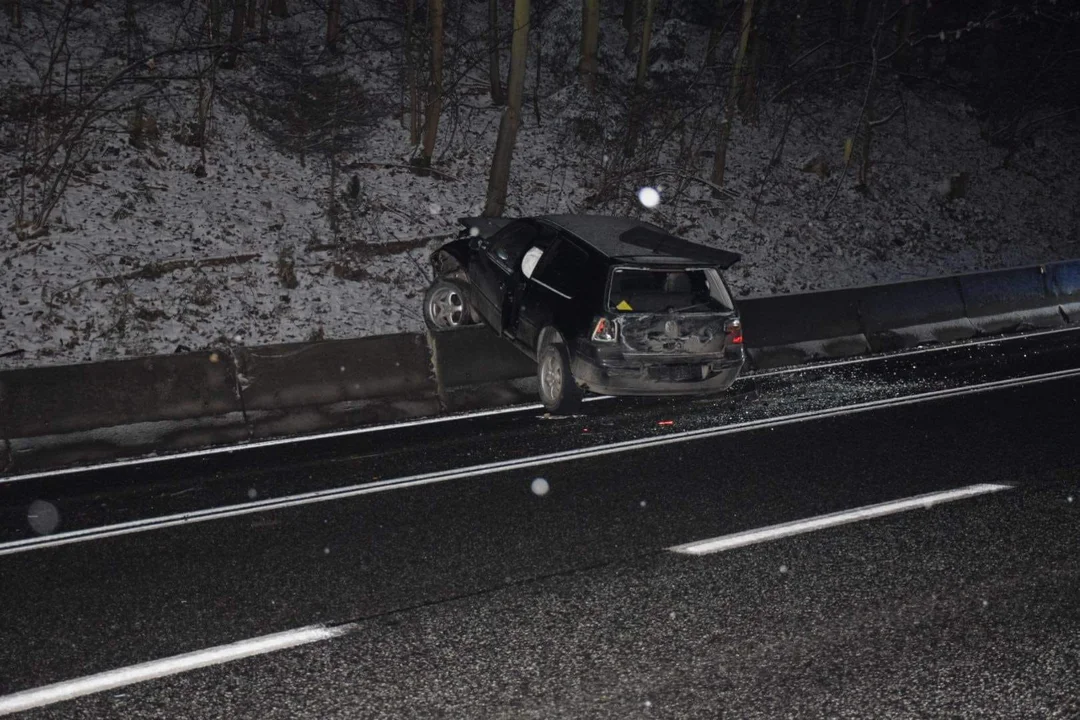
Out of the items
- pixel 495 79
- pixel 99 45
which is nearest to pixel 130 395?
pixel 99 45

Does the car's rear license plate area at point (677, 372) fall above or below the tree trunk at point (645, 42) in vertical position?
below

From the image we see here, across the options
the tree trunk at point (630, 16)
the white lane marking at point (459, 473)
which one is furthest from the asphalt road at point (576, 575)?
the tree trunk at point (630, 16)

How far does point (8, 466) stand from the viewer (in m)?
9.23

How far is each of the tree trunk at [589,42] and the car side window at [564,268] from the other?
454 inches

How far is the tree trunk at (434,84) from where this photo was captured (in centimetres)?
1734

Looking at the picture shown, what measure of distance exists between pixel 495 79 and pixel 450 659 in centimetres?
1810

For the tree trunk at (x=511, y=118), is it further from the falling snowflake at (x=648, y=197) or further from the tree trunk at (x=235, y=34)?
the tree trunk at (x=235, y=34)

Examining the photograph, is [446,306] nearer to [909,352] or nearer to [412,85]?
[909,352]

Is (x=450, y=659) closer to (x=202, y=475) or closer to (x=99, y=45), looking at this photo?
(x=202, y=475)

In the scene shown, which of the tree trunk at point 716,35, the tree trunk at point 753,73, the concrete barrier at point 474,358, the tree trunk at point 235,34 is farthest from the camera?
the tree trunk at point 716,35

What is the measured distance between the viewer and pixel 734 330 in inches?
412

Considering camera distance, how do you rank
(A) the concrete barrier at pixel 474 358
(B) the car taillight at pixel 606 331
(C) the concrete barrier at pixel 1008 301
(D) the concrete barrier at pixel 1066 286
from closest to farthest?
(B) the car taillight at pixel 606 331 < (A) the concrete barrier at pixel 474 358 < (C) the concrete barrier at pixel 1008 301 < (D) the concrete barrier at pixel 1066 286

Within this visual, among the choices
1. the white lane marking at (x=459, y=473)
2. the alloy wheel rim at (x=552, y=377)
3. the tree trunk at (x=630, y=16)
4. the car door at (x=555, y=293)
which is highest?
the tree trunk at (x=630, y=16)

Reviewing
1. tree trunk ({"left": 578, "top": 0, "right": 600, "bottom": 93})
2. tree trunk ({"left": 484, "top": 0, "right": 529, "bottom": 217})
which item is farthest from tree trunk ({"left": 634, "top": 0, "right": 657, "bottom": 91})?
tree trunk ({"left": 484, "top": 0, "right": 529, "bottom": 217})
